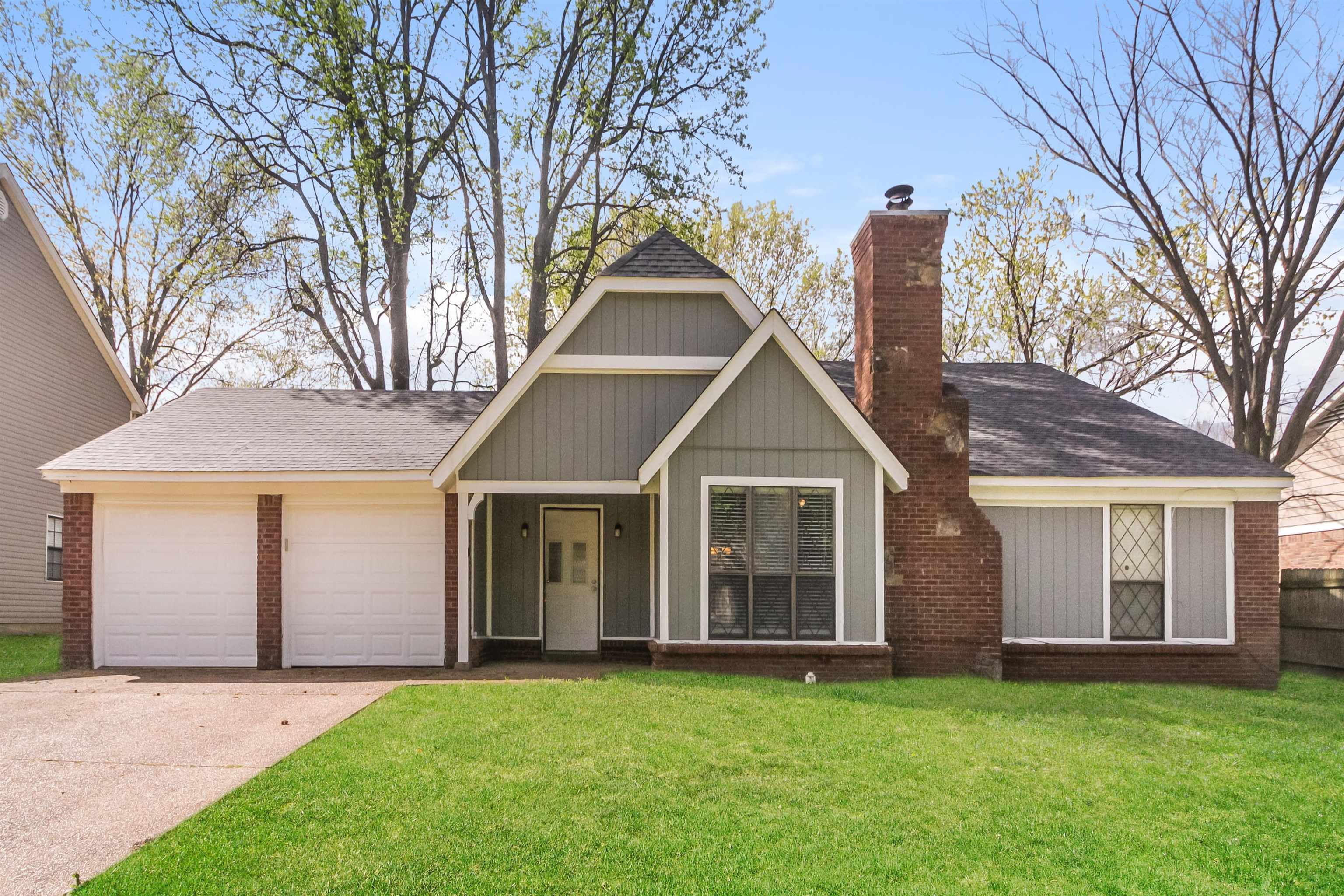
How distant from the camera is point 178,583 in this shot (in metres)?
12.2

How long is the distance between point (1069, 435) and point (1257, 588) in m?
2.95

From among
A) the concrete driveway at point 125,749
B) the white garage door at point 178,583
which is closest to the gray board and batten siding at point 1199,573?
the concrete driveway at point 125,749

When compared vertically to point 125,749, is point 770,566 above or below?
above

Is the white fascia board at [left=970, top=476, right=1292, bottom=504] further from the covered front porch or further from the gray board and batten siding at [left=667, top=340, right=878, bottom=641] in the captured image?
the covered front porch

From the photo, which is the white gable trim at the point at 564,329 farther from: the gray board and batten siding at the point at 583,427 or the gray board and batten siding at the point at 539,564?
the gray board and batten siding at the point at 539,564

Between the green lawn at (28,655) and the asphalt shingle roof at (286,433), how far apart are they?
2.61 metres

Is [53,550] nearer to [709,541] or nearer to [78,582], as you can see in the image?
[78,582]

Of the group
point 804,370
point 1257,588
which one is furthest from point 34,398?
point 1257,588

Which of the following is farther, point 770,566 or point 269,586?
point 269,586

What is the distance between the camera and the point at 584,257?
898 inches

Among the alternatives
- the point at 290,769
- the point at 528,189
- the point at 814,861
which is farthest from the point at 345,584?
the point at 528,189

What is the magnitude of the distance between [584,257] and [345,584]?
12.6 metres

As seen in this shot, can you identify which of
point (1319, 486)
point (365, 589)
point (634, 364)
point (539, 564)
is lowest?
point (365, 589)

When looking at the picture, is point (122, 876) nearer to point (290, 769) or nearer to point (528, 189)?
point (290, 769)
